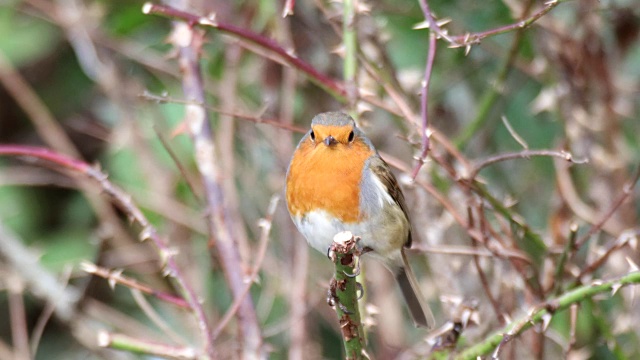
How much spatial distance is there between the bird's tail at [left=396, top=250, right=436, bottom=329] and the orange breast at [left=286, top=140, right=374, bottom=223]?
1.94 ft

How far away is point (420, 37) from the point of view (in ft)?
15.0

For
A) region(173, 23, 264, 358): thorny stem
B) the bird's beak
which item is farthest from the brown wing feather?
region(173, 23, 264, 358): thorny stem

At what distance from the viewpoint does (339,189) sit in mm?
2963

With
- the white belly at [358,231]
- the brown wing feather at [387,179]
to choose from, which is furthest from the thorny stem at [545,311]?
the brown wing feather at [387,179]

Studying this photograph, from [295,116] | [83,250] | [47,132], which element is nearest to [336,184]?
[295,116]

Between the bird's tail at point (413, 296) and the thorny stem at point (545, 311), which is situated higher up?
the bird's tail at point (413, 296)

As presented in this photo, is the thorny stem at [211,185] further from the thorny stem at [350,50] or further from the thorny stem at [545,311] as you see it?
the thorny stem at [545,311]

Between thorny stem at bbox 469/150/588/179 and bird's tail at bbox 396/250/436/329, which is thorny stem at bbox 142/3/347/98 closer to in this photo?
thorny stem at bbox 469/150/588/179

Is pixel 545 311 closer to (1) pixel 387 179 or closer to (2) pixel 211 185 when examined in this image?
(1) pixel 387 179

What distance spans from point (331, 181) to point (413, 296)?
0.86 meters

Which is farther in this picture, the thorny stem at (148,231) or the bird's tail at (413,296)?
the bird's tail at (413,296)

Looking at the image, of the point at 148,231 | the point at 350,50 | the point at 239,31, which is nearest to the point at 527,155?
the point at 350,50

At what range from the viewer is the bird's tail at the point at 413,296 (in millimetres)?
3508

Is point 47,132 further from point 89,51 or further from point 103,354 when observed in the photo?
point 103,354
